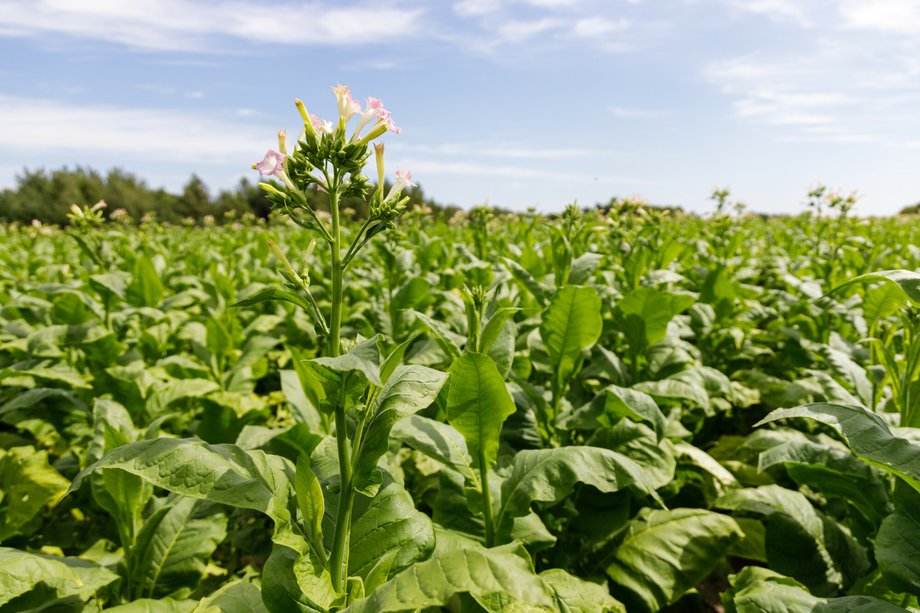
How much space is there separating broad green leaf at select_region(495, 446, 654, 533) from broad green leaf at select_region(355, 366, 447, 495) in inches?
22.0

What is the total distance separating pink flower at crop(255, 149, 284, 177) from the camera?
5.34 ft

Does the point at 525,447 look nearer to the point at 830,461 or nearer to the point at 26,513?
the point at 830,461

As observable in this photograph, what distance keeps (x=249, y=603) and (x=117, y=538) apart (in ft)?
4.78

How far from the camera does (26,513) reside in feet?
7.23

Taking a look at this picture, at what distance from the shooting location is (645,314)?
114 inches

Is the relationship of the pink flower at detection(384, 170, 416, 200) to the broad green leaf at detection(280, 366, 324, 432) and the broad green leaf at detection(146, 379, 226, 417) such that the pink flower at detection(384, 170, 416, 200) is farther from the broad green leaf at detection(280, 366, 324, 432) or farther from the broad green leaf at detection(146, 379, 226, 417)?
the broad green leaf at detection(146, 379, 226, 417)

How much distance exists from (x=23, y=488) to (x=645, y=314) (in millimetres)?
2876

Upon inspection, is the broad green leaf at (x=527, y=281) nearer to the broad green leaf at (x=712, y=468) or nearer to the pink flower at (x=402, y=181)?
the broad green leaf at (x=712, y=468)

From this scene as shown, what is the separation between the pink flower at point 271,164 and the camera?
5.34 feet

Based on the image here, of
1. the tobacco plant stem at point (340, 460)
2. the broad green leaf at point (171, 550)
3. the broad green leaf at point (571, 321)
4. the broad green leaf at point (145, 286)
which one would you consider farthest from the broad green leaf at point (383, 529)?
the broad green leaf at point (145, 286)

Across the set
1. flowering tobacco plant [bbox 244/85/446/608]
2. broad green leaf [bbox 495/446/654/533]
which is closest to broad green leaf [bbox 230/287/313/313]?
flowering tobacco plant [bbox 244/85/446/608]

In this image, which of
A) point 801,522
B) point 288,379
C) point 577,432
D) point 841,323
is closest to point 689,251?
point 841,323

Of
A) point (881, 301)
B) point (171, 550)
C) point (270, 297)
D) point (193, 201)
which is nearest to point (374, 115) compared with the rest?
point (270, 297)

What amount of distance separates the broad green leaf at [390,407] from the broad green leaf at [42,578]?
913mm
